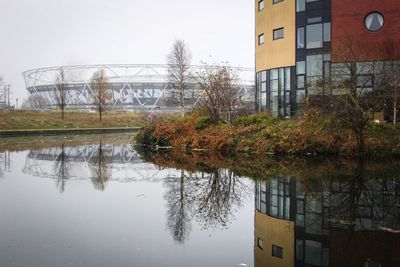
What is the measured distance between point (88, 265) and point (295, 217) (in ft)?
16.2

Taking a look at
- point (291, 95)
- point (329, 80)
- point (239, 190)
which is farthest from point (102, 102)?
point (239, 190)

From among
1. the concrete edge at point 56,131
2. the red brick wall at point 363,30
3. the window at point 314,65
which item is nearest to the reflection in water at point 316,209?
the red brick wall at point 363,30

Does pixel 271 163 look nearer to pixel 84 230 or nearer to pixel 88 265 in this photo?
pixel 84 230

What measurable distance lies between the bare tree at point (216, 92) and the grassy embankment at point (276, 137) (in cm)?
152

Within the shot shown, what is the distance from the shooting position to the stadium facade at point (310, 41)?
27781 millimetres

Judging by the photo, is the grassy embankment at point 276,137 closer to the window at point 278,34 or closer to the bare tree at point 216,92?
the bare tree at point 216,92

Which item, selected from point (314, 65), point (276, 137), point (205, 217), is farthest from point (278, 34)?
point (205, 217)

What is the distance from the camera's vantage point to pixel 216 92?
1201 inches

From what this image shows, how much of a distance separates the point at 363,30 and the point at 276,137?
10719mm

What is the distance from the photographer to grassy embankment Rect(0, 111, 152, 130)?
179 ft

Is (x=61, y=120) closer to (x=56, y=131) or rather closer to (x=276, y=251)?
(x=56, y=131)

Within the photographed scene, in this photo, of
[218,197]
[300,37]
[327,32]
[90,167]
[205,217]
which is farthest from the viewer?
[300,37]

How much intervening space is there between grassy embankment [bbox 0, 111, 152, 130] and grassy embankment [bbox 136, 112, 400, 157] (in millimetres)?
30550

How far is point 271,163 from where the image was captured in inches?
779
